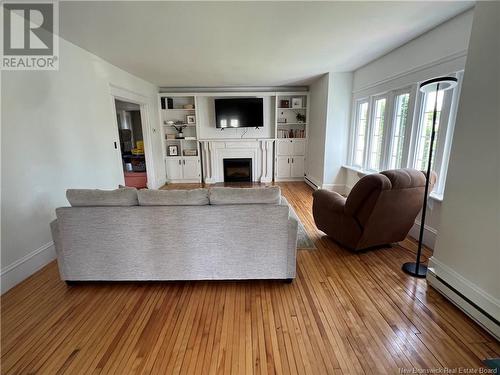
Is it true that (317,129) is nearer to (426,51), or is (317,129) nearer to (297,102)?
(297,102)

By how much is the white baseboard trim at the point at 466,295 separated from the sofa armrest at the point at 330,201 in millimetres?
929

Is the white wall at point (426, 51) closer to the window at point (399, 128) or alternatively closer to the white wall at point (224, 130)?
the window at point (399, 128)

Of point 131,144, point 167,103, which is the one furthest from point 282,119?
point 131,144

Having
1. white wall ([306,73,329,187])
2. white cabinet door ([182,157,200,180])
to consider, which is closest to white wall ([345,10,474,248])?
white wall ([306,73,329,187])

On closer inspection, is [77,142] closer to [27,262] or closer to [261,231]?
[27,262]

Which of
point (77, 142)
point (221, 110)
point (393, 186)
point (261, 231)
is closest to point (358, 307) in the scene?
point (261, 231)

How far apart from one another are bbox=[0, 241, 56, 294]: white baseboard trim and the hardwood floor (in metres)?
0.07

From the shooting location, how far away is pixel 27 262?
7.38 feet

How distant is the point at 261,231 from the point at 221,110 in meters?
4.66

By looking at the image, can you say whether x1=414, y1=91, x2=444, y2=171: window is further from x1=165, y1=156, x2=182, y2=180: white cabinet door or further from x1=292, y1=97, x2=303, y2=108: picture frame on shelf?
x1=165, y1=156, x2=182, y2=180: white cabinet door

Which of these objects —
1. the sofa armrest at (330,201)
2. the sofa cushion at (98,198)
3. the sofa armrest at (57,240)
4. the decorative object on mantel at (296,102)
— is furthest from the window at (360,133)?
the sofa armrest at (57,240)

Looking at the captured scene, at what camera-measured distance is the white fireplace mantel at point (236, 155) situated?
6152 mm

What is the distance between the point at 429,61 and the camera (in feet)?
8.80

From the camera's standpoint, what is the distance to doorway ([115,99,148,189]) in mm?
5579
